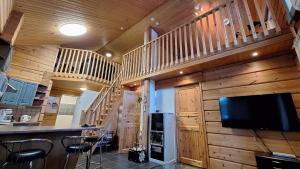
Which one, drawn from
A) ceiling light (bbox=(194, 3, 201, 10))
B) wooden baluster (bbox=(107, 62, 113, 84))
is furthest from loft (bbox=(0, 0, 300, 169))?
wooden baluster (bbox=(107, 62, 113, 84))

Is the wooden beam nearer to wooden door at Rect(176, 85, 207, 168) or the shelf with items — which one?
the shelf with items

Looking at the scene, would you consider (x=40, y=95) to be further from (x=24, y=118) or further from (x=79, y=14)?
(x=79, y=14)

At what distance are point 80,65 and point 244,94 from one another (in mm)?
5567

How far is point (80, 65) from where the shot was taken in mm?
5637

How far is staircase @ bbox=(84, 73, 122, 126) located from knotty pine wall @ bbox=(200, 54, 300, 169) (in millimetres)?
3203

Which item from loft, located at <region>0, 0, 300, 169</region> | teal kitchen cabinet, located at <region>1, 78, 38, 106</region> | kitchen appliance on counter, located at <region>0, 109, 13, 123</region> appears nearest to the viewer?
loft, located at <region>0, 0, 300, 169</region>

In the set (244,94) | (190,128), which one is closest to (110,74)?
(190,128)

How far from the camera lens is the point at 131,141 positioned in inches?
189

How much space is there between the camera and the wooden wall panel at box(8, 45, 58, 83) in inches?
173

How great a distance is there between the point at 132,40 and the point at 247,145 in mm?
5728

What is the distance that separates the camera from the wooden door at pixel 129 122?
466 centimetres

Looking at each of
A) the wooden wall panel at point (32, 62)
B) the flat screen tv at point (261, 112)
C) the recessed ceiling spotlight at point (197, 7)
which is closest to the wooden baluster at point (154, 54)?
the recessed ceiling spotlight at point (197, 7)

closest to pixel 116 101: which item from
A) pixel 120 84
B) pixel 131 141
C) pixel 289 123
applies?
pixel 120 84

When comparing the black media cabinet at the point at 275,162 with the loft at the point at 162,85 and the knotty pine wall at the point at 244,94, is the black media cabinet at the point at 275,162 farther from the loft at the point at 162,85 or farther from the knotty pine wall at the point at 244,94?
the knotty pine wall at the point at 244,94
